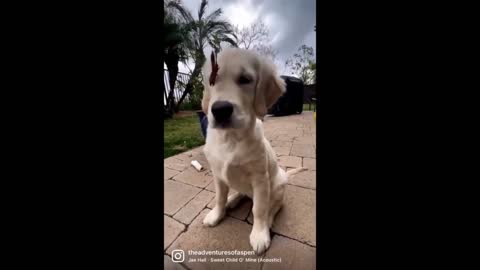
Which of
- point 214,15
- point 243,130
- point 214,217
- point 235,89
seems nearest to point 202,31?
point 214,15

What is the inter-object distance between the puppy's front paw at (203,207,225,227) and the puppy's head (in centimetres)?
64

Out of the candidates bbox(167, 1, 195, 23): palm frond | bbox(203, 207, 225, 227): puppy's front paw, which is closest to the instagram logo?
bbox(203, 207, 225, 227): puppy's front paw

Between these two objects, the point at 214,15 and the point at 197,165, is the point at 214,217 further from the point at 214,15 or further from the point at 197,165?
the point at 214,15

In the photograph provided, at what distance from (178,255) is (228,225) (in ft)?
1.04

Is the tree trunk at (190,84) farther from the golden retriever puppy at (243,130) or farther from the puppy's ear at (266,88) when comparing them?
the puppy's ear at (266,88)

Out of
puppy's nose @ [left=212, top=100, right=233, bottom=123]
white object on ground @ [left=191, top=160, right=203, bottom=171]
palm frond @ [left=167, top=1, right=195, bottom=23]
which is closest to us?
palm frond @ [left=167, top=1, right=195, bottom=23]

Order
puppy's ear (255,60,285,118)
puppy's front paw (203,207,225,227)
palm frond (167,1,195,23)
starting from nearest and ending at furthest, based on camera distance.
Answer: palm frond (167,1,195,23), puppy's ear (255,60,285,118), puppy's front paw (203,207,225,227)

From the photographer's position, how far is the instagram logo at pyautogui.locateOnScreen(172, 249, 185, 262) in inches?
31.5

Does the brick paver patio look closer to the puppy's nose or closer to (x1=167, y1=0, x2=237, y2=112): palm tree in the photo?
the puppy's nose
